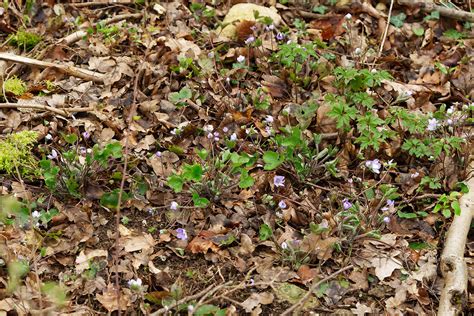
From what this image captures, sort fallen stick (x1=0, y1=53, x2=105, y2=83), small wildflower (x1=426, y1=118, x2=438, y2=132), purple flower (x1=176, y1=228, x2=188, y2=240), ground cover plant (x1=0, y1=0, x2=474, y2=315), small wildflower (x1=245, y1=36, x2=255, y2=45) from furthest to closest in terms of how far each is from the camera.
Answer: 1. small wildflower (x1=245, y1=36, x2=255, y2=45)
2. fallen stick (x1=0, y1=53, x2=105, y2=83)
3. small wildflower (x1=426, y1=118, x2=438, y2=132)
4. purple flower (x1=176, y1=228, x2=188, y2=240)
5. ground cover plant (x1=0, y1=0, x2=474, y2=315)

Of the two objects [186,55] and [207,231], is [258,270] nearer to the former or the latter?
[207,231]

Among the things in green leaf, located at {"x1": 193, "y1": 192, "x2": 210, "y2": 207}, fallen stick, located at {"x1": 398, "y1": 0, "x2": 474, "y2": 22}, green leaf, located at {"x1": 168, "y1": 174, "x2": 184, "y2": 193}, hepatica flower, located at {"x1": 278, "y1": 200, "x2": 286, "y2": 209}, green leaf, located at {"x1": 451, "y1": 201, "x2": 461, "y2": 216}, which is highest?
fallen stick, located at {"x1": 398, "y1": 0, "x2": 474, "y2": 22}

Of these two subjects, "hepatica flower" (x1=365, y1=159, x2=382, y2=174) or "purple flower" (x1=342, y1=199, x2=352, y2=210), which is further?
"hepatica flower" (x1=365, y1=159, x2=382, y2=174)

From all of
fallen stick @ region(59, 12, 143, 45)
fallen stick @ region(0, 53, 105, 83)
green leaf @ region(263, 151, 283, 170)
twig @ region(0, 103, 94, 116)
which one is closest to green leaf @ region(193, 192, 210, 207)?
green leaf @ region(263, 151, 283, 170)

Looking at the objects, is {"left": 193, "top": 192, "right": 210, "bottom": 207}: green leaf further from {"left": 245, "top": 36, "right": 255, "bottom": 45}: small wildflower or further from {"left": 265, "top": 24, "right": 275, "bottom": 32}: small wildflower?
{"left": 265, "top": 24, "right": 275, "bottom": 32}: small wildflower

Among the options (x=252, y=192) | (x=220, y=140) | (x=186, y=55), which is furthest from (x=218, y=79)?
(x=252, y=192)

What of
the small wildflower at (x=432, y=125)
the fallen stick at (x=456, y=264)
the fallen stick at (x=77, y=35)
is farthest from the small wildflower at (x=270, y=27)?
the fallen stick at (x=456, y=264)

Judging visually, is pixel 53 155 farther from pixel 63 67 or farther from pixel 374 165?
pixel 374 165
